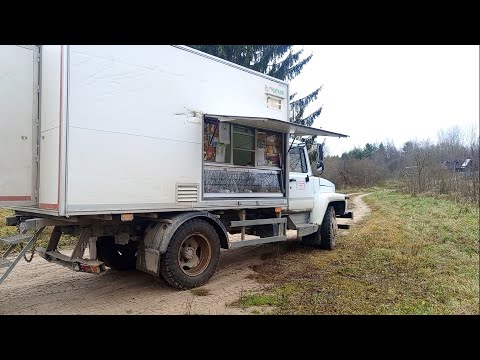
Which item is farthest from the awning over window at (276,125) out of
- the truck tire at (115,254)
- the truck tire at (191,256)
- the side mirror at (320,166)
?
the truck tire at (115,254)

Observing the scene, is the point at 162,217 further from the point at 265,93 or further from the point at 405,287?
the point at 405,287

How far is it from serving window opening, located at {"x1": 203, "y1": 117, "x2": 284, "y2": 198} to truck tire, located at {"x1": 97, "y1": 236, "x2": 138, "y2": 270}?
6.27 ft

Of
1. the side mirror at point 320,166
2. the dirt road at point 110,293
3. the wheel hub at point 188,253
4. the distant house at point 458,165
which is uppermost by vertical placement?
the distant house at point 458,165

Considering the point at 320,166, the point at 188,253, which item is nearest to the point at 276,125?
the point at 320,166

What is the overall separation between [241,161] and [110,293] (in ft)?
10.4

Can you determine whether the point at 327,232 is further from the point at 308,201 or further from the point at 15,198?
the point at 15,198

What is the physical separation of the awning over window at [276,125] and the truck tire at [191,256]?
1.81 m

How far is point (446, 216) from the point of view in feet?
38.9

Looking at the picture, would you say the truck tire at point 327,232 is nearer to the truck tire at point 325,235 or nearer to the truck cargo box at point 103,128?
the truck tire at point 325,235

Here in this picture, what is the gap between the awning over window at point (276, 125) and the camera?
557cm

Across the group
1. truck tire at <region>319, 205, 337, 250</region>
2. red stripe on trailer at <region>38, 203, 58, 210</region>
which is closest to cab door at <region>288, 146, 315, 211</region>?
truck tire at <region>319, 205, 337, 250</region>

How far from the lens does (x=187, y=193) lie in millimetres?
5176

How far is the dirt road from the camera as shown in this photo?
437cm

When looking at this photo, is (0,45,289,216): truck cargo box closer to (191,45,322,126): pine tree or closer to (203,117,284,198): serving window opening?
(203,117,284,198): serving window opening
